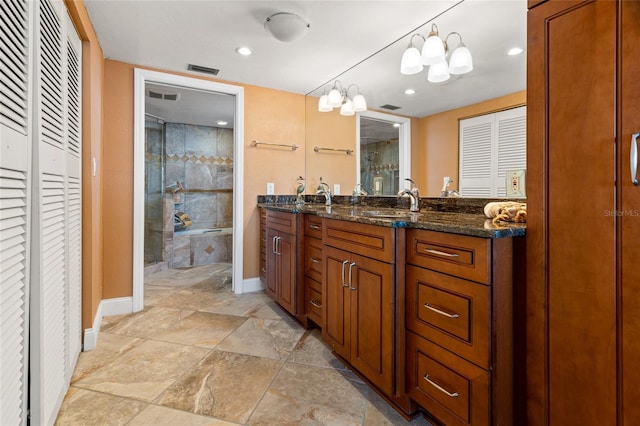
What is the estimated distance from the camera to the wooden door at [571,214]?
92 cm

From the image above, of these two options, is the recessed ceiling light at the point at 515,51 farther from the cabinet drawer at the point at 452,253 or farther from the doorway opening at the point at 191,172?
the doorway opening at the point at 191,172

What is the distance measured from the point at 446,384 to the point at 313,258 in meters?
1.19

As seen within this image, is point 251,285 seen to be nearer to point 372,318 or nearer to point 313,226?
point 313,226

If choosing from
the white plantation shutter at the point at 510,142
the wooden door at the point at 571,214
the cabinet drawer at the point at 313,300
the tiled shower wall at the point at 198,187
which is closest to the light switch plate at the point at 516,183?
the white plantation shutter at the point at 510,142

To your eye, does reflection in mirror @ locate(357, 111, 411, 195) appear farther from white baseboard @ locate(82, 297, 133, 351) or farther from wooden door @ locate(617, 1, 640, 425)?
white baseboard @ locate(82, 297, 133, 351)

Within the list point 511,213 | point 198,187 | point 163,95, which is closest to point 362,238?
point 511,213

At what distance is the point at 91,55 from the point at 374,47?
1917 millimetres

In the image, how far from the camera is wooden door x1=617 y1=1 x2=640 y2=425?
86 cm

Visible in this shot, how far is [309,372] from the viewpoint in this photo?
1740 mm

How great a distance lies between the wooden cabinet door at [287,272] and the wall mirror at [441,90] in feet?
2.86

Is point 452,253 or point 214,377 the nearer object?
point 452,253

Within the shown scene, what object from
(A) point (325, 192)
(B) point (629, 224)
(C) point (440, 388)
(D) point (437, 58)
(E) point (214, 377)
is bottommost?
(E) point (214, 377)

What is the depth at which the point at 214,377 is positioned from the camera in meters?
1.68

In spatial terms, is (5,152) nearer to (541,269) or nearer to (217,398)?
(217,398)
